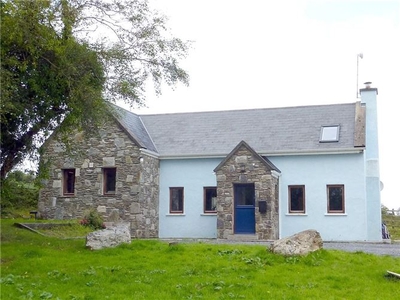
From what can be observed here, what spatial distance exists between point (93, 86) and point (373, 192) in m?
15.4

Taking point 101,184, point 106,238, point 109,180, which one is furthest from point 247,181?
point 106,238

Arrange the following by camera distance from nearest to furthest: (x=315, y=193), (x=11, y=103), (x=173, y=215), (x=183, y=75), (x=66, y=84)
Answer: (x=11, y=103), (x=66, y=84), (x=183, y=75), (x=315, y=193), (x=173, y=215)

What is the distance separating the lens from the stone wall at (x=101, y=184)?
24531 mm

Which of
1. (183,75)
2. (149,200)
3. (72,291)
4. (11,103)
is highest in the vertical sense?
(183,75)

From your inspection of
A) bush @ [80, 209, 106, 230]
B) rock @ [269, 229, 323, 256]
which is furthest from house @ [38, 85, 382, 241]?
rock @ [269, 229, 323, 256]

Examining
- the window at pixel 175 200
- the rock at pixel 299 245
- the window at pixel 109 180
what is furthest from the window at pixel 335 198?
the rock at pixel 299 245

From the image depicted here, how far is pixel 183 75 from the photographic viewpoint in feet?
52.7

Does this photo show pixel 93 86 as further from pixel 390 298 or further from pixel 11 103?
pixel 390 298

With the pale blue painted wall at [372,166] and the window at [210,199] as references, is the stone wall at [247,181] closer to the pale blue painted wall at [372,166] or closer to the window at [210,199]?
the window at [210,199]

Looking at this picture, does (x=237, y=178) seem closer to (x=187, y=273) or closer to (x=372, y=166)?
(x=372, y=166)

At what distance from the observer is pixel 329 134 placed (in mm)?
25562

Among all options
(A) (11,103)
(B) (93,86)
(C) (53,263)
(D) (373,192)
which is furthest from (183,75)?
(D) (373,192)

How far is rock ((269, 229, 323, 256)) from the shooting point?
44.6ft

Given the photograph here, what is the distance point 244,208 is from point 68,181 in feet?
28.3
